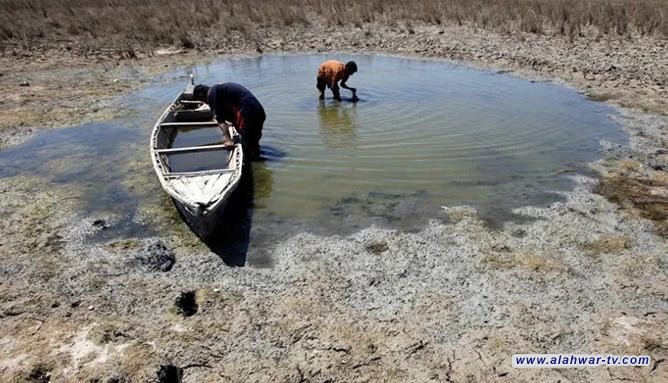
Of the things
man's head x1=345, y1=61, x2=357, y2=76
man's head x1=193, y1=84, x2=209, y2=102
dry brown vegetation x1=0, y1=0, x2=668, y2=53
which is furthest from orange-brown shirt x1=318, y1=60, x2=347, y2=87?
dry brown vegetation x1=0, y1=0, x2=668, y2=53

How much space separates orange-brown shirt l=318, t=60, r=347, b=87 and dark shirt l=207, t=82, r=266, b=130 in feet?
10.4

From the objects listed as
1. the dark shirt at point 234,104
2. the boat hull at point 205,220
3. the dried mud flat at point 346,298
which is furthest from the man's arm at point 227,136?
the boat hull at point 205,220

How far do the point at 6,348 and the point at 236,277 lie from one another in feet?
6.40

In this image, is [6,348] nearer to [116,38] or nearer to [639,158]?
[639,158]

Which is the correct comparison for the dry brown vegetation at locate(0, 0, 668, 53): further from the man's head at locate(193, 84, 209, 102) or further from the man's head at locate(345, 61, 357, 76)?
the man's head at locate(193, 84, 209, 102)

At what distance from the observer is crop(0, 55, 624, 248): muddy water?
20.9 feet

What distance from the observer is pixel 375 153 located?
802 cm

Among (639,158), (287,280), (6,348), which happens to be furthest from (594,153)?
(6,348)

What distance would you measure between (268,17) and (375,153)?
15.9 m

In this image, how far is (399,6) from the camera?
22.5 metres

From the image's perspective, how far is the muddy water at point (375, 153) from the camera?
20.9ft

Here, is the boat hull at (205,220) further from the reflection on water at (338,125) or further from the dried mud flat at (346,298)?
the reflection on water at (338,125)

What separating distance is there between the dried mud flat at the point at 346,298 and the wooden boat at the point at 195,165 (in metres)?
0.42

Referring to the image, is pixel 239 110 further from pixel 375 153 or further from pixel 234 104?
pixel 375 153
